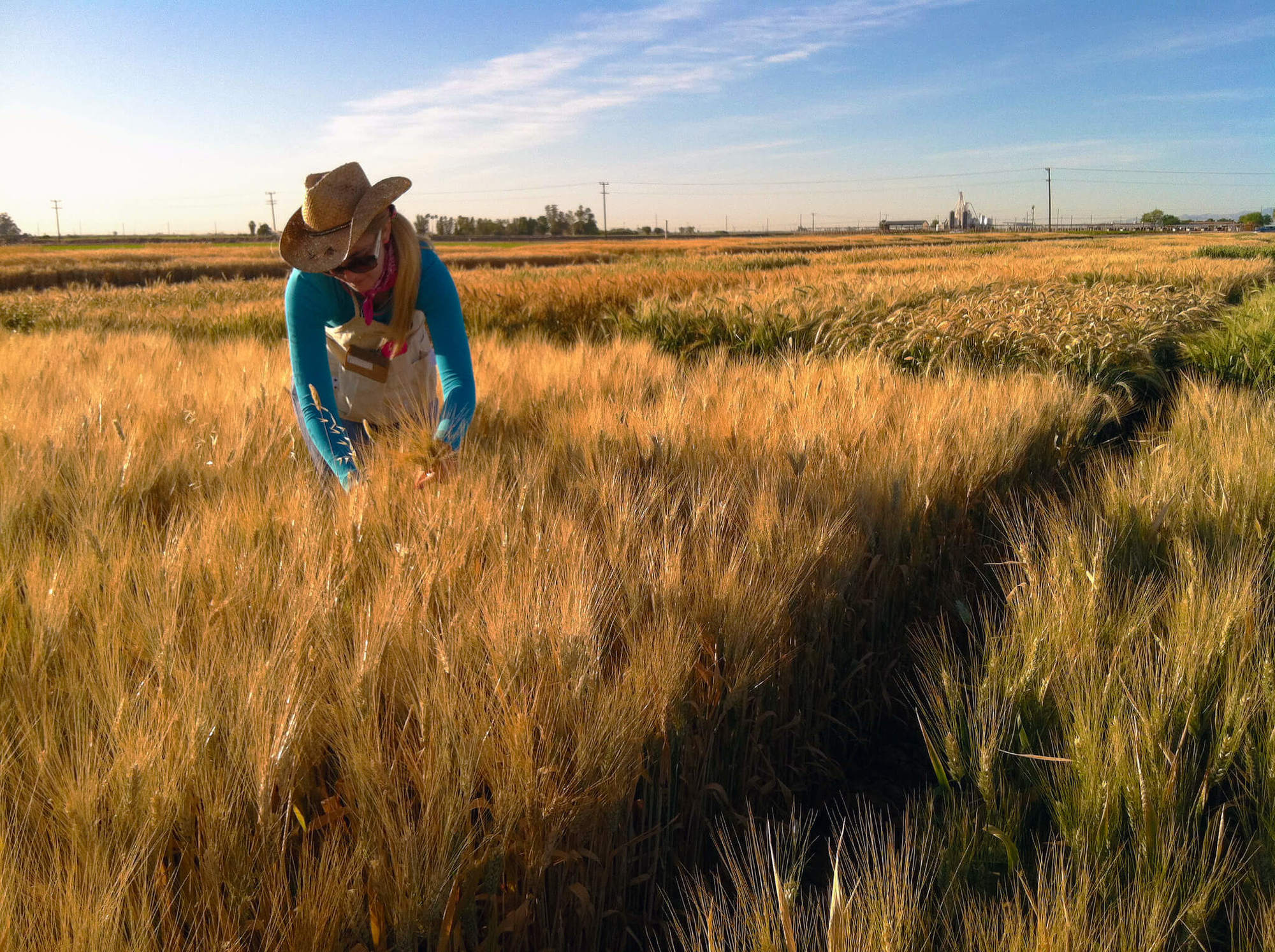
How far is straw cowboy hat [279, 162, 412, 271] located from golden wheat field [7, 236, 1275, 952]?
56cm

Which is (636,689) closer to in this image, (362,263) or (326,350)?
(362,263)

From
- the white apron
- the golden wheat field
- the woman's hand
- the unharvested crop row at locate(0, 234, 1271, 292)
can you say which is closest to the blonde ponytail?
the white apron

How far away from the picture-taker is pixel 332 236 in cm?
221

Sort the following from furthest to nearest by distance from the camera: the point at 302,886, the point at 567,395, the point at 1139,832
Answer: the point at 567,395 < the point at 1139,832 < the point at 302,886

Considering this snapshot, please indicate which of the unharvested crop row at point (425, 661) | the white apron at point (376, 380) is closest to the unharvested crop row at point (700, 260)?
the white apron at point (376, 380)

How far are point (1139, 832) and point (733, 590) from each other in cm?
69

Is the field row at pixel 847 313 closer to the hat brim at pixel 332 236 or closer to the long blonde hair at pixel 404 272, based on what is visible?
the long blonde hair at pixel 404 272

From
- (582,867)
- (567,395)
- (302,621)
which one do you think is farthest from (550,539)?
(567,395)

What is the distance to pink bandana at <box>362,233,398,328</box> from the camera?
254cm

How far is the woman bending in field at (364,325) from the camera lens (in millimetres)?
2221

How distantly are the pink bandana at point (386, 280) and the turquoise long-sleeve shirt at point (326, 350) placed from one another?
0.07m

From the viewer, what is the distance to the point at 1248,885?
104cm

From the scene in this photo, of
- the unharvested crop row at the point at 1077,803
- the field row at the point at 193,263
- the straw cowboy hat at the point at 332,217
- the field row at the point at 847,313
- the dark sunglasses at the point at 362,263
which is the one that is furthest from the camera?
the field row at the point at 193,263

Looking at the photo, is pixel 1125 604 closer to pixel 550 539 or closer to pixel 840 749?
pixel 840 749
